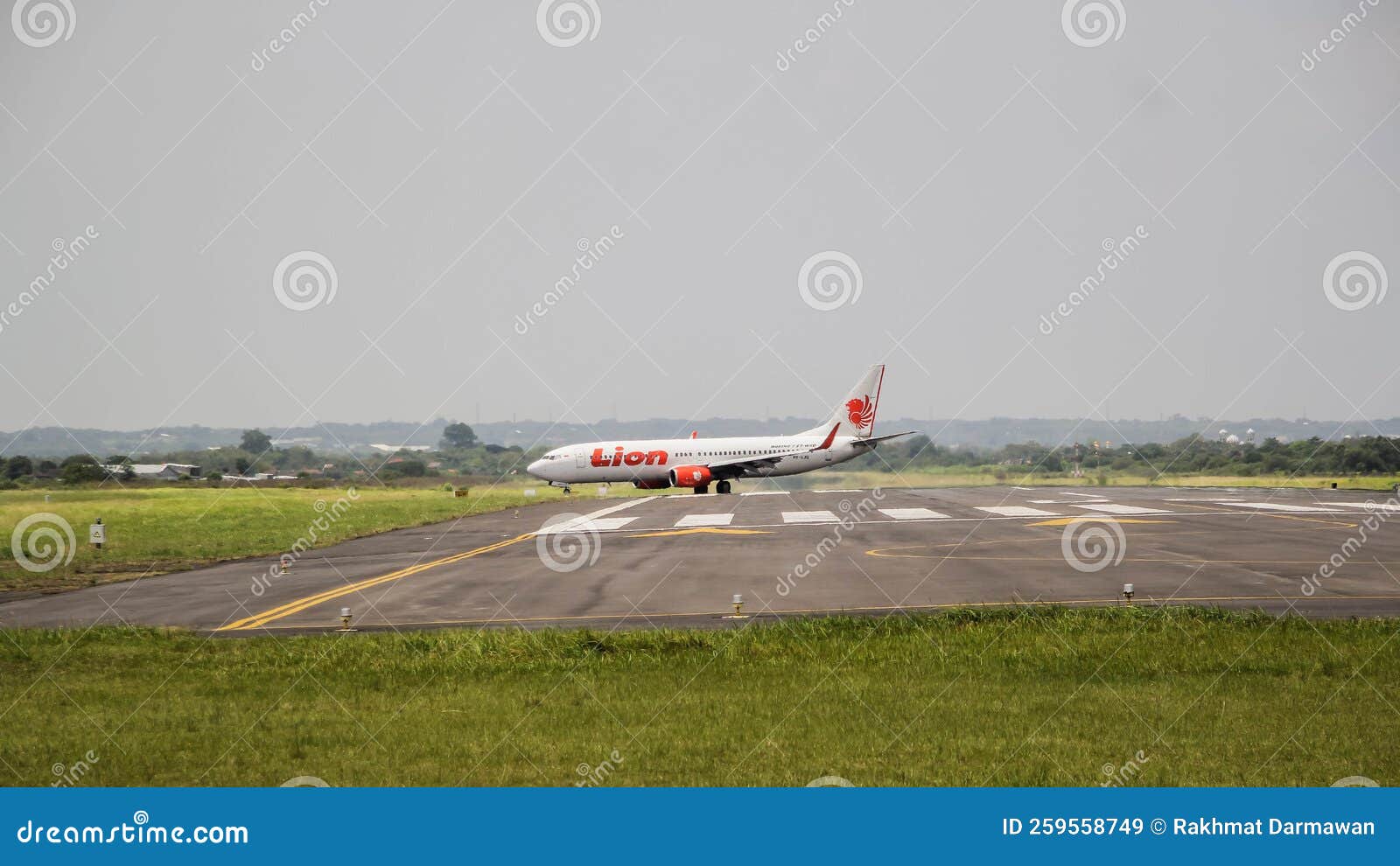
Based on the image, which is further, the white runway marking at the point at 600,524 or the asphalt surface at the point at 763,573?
the white runway marking at the point at 600,524

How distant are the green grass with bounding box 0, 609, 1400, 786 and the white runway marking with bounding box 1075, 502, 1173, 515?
104 feet

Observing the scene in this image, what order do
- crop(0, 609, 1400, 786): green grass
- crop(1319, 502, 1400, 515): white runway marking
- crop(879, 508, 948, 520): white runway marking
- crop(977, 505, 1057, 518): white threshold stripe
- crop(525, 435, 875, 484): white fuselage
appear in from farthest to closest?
crop(525, 435, 875, 484): white fuselage → crop(1319, 502, 1400, 515): white runway marking → crop(879, 508, 948, 520): white runway marking → crop(977, 505, 1057, 518): white threshold stripe → crop(0, 609, 1400, 786): green grass

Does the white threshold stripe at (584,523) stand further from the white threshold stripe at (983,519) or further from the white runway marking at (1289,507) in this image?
the white runway marking at (1289,507)

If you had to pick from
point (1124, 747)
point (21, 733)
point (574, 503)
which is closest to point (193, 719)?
point (21, 733)

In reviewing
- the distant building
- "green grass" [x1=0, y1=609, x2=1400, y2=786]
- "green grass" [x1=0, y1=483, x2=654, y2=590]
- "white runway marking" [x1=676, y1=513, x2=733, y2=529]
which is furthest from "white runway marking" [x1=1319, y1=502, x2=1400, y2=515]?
the distant building

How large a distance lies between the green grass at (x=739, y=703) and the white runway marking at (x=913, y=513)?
28.6 m

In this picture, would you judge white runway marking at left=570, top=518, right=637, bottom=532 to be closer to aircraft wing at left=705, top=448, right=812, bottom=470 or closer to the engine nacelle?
the engine nacelle

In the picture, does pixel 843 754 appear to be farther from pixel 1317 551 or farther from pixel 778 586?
pixel 1317 551

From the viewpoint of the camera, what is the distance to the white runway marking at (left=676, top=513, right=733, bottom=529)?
46469 mm

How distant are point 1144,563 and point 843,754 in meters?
20.4

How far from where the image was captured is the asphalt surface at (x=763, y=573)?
72.3 ft

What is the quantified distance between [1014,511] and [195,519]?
43205 mm

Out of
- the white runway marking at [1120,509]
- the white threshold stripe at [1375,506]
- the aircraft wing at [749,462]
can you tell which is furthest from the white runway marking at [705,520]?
the white threshold stripe at [1375,506]

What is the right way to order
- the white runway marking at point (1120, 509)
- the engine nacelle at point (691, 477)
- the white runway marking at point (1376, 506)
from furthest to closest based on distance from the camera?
the engine nacelle at point (691, 477) < the white runway marking at point (1376, 506) < the white runway marking at point (1120, 509)
